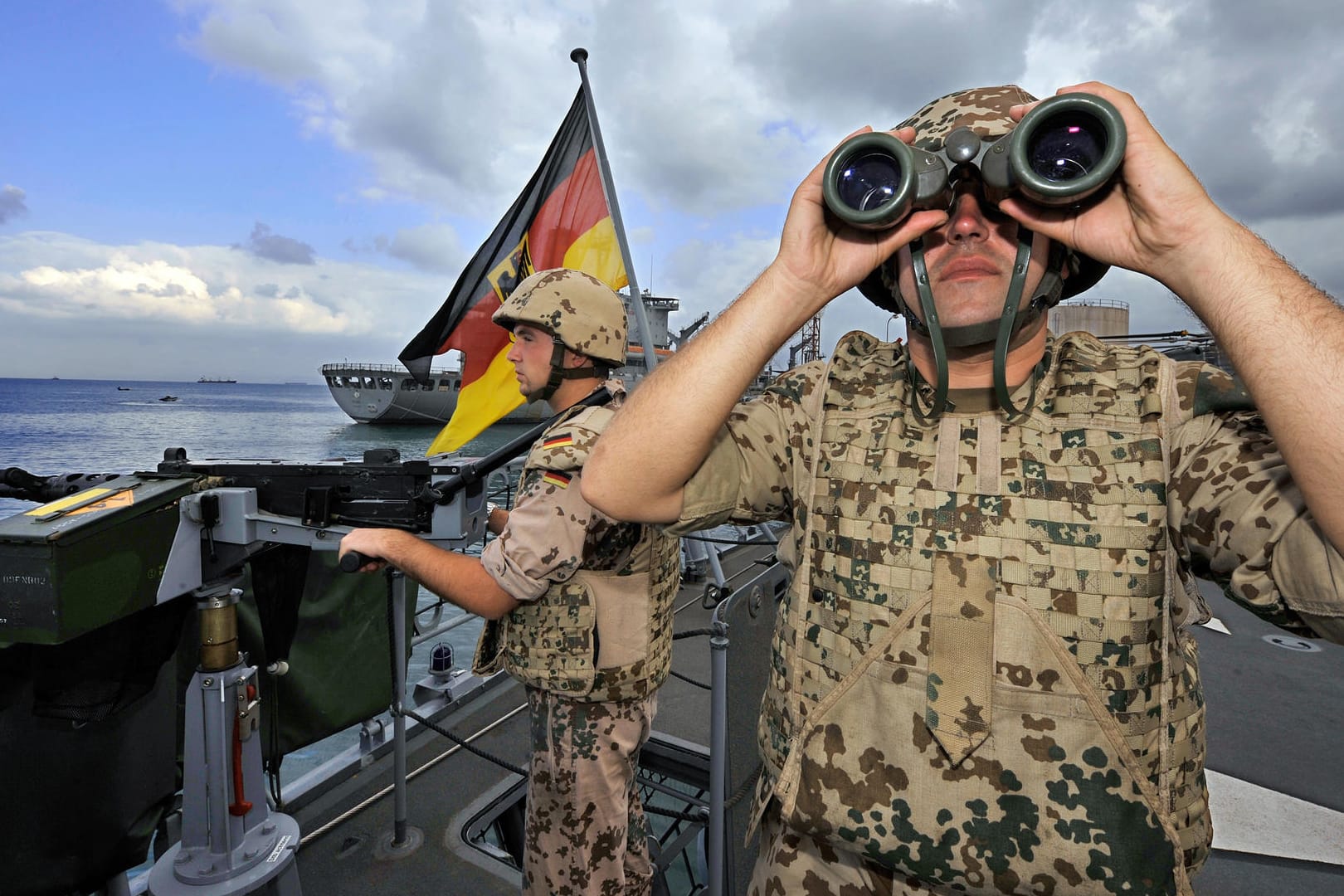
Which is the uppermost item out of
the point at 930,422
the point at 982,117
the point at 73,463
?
the point at 982,117

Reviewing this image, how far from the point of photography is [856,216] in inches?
43.2

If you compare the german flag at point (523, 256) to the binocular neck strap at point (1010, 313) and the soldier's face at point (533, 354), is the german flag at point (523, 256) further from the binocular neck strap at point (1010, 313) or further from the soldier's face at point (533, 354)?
the binocular neck strap at point (1010, 313)

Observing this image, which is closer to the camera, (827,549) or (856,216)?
(856,216)

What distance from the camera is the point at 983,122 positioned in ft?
4.30

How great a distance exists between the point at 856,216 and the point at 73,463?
4201 cm

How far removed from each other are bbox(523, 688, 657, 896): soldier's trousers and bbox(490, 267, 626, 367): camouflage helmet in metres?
1.26

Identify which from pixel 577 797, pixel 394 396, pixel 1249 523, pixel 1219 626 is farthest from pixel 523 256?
pixel 394 396

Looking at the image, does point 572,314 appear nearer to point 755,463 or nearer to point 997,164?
point 755,463

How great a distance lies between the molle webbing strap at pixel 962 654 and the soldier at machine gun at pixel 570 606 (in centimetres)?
117

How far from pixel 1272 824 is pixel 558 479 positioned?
3.68 metres

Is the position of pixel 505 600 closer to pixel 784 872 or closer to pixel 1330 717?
pixel 784 872

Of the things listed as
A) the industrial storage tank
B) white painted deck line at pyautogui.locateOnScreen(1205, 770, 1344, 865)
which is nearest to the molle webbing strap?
white painted deck line at pyautogui.locateOnScreen(1205, 770, 1344, 865)

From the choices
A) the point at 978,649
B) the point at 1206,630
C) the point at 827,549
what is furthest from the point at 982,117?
the point at 1206,630

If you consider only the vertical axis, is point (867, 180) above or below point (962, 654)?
above
